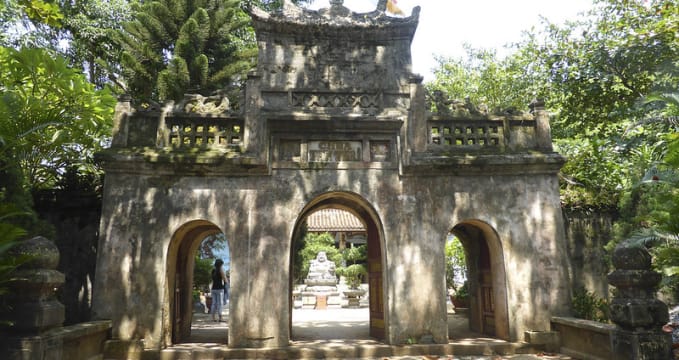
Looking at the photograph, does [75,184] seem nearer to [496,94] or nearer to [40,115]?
[40,115]

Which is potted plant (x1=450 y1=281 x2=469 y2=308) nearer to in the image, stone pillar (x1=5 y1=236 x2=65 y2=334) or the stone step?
the stone step

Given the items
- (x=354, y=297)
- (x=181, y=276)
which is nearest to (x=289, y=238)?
(x=181, y=276)

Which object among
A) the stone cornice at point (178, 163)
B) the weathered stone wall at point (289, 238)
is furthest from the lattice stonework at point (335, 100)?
the stone cornice at point (178, 163)

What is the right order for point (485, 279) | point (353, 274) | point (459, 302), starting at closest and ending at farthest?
point (485, 279) → point (459, 302) → point (353, 274)

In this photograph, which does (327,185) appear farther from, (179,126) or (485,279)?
(485,279)

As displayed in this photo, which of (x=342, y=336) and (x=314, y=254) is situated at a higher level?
(x=314, y=254)

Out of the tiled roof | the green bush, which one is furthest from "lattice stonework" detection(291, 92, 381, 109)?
the tiled roof

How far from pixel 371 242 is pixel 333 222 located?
1555cm

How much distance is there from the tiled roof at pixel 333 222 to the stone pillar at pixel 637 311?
18417mm

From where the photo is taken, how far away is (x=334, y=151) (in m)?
8.46

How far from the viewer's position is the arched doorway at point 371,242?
8461 mm

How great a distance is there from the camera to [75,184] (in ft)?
29.3

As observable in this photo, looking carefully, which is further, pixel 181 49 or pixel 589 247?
pixel 181 49

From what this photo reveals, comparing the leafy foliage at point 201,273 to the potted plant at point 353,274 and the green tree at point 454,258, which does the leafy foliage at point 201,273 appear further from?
the green tree at point 454,258
